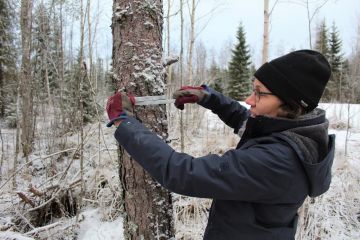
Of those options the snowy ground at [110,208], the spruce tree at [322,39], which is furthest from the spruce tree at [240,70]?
the snowy ground at [110,208]

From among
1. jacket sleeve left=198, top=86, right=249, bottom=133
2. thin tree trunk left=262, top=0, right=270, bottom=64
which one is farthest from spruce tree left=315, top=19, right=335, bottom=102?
jacket sleeve left=198, top=86, right=249, bottom=133

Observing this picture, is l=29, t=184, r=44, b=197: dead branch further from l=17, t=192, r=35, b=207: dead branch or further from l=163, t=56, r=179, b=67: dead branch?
l=163, t=56, r=179, b=67: dead branch

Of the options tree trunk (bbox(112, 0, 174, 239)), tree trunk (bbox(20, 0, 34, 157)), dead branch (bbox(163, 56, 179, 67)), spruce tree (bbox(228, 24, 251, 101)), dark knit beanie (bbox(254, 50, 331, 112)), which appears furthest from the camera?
spruce tree (bbox(228, 24, 251, 101))

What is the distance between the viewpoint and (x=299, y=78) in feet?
4.34

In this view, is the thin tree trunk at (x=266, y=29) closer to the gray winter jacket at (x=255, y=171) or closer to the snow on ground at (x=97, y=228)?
the snow on ground at (x=97, y=228)

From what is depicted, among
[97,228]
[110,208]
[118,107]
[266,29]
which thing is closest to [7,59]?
[266,29]

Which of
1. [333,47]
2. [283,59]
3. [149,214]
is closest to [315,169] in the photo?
[283,59]

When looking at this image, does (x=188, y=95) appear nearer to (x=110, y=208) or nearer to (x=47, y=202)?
(x=110, y=208)

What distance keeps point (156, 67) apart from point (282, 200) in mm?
994

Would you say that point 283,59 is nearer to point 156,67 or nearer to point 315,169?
point 315,169

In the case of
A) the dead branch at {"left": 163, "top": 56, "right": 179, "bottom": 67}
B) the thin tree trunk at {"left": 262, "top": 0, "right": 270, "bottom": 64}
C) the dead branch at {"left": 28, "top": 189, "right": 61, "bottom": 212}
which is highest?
the thin tree trunk at {"left": 262, "top": 0, "right": 270, "bottom": 64}

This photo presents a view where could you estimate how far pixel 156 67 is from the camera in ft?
5.99

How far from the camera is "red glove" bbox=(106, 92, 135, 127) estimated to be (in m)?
1.42

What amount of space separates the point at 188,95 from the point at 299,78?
2.26ft
